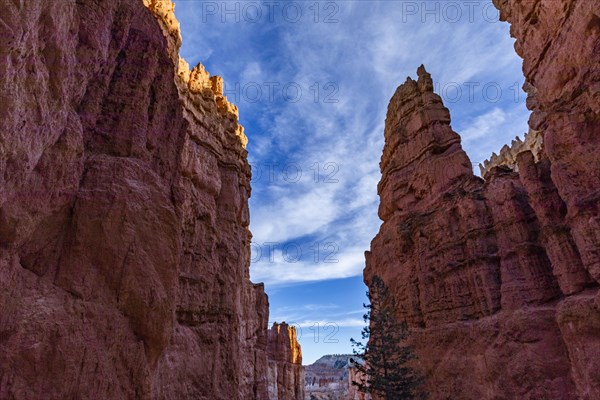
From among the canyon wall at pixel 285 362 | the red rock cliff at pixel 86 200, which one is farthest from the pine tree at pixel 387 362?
the canyon wall at pixel 285 362

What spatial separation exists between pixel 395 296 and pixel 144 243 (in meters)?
26.9

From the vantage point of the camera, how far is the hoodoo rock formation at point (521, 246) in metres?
17.5

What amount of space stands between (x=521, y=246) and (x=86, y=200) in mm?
24725

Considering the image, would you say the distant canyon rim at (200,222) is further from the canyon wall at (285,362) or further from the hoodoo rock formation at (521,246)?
the canyon wall at (285,362)

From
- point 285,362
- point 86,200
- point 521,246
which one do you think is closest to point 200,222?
point 86,200

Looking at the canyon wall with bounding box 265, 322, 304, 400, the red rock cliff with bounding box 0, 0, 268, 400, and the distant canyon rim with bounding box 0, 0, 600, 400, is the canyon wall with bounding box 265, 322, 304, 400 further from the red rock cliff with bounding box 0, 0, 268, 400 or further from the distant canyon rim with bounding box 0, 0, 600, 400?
the red rock cliff with bounding box 0, 0, 268, 400

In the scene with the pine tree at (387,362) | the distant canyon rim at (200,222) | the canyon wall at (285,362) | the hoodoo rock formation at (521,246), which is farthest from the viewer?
the canyon wall at (285,362)

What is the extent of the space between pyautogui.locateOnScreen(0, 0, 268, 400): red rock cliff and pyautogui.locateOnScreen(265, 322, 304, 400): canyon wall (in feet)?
267

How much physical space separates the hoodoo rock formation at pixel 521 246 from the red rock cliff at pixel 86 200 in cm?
1954

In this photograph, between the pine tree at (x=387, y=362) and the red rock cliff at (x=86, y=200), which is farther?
the pine tree at (x=387, y=362)

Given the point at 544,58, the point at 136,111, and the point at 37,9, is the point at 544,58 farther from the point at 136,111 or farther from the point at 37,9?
the point at 37,9

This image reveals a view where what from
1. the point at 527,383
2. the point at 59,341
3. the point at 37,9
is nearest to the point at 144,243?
the point at 59,341

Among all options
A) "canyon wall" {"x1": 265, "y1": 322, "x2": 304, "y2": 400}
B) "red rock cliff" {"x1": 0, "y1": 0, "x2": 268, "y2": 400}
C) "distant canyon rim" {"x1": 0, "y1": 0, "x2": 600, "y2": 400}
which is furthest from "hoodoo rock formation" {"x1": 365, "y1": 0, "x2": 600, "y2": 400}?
"canyon wall" {"x1": 265, "y1": 322, "x2": 304, "y2": 400}

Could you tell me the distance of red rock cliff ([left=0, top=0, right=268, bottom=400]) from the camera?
7156mm
